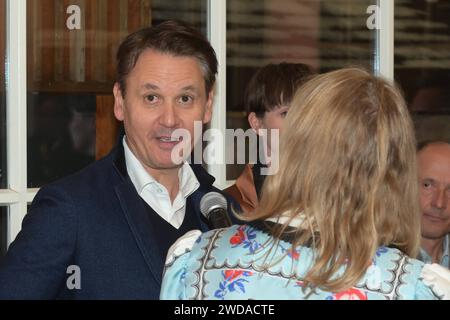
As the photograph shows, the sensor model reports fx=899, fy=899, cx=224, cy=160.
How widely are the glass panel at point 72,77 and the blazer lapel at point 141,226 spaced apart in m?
1.09

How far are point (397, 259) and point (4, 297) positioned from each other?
2.48 ft

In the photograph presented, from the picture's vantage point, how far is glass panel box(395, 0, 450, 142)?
3922 millimetres

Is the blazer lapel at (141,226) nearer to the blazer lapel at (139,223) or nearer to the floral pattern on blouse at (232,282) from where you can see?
the blazer lapel at (139,223)

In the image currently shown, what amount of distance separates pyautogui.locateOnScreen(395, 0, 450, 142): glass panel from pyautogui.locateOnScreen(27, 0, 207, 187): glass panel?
122 cm

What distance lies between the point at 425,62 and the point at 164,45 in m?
2.14

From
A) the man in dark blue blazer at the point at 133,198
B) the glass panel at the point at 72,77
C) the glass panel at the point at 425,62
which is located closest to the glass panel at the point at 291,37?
the glass panel at the point at 425,62

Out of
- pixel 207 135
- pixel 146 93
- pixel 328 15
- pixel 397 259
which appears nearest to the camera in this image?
pixel 397 259

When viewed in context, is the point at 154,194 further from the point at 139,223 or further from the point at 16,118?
the point at 16,118

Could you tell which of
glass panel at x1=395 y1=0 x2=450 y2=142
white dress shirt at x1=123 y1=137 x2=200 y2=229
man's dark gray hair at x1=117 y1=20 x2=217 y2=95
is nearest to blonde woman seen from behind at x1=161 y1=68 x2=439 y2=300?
white dress shirt at x1=123 y1=137 x2=200 y2=229

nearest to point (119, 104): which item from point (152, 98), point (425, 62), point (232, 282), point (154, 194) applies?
point (152, 98)

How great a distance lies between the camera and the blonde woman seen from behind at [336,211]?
1.46 metres
